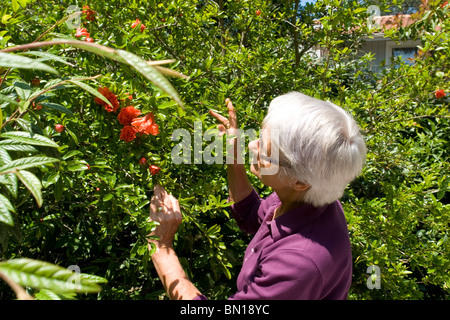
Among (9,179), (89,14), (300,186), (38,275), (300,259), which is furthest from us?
(89,14)

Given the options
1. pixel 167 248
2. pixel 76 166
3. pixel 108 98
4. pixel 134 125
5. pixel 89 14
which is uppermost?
pixel 89 14

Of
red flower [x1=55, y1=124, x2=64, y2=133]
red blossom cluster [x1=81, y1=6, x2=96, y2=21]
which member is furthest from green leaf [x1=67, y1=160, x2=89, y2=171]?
red blossom cluster [x1=81, y1=6, x2=96, y2=21]

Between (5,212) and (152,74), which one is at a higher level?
(152,74)

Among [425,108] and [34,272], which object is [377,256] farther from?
[34,272]

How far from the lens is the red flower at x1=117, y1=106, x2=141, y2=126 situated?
4.85 ft

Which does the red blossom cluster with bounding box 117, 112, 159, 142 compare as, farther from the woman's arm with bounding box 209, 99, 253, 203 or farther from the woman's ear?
the woman's ear

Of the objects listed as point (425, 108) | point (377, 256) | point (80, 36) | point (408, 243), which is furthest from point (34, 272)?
point (425, 108)

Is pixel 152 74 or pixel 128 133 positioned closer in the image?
pixel 152 74

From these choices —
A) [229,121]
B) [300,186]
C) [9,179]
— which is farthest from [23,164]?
[229,121]

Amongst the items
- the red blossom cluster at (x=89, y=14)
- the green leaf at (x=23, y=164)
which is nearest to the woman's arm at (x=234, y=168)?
the red blossom cluster at (x=89, y=14)

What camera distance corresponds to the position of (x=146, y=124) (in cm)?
143

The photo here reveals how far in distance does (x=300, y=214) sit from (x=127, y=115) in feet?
2.47

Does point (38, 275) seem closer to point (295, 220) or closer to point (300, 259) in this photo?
point (300, 259)

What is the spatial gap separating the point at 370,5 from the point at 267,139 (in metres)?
2.04
